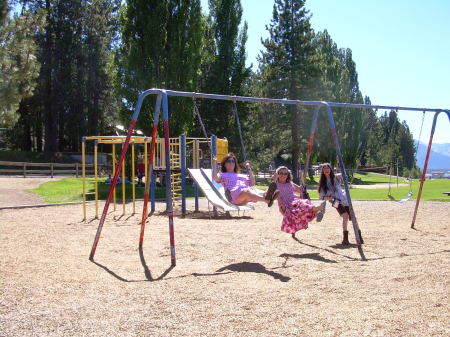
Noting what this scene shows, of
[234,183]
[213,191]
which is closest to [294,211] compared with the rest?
[234,183]

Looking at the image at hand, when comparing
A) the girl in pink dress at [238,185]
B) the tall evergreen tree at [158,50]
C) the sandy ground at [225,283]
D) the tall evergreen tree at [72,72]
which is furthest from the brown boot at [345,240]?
the tall evergreen tree at [72,72]

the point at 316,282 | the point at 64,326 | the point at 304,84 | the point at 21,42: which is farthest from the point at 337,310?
the point at 304,84

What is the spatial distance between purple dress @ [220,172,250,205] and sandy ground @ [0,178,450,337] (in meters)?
0.77

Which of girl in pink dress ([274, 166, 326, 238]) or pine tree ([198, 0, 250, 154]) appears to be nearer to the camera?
girl in pink dress ([274, 166, 326, 238])

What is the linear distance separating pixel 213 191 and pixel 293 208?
3.36 meters

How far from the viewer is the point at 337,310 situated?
3924 mm

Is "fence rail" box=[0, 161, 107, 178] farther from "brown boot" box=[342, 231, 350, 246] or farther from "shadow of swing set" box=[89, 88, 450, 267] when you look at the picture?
"brown boot" box=[342, 231, 350, 246]

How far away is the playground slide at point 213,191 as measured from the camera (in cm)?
841

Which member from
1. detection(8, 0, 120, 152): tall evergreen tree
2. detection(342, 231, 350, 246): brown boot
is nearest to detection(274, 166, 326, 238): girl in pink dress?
detection(342, 231, 350, 246): brown boot

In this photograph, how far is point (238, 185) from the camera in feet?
25.2

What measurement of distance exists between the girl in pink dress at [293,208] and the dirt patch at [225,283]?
1.19 ft

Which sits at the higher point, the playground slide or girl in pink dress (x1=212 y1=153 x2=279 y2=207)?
girl in pink dress (x1=212 y1=153 x2=279 y2=207)

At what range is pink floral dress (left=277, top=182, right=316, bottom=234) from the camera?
6.93 m

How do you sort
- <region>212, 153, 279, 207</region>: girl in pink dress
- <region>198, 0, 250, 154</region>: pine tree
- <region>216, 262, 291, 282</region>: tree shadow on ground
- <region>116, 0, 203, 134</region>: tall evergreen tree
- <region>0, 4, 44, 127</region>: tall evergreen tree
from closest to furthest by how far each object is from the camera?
<region>216, 262, 291, 282</region>: tree shadow on ground < <region>212, 153, 279, 207</region>: girl in pink dress < <region>0, 4, 44, 127</region>: tall evergreen tree < <region>116, 0, 203, 134</region>: tall evergreen tree < <region>198, 0, 250, 154</region>: pine tree
